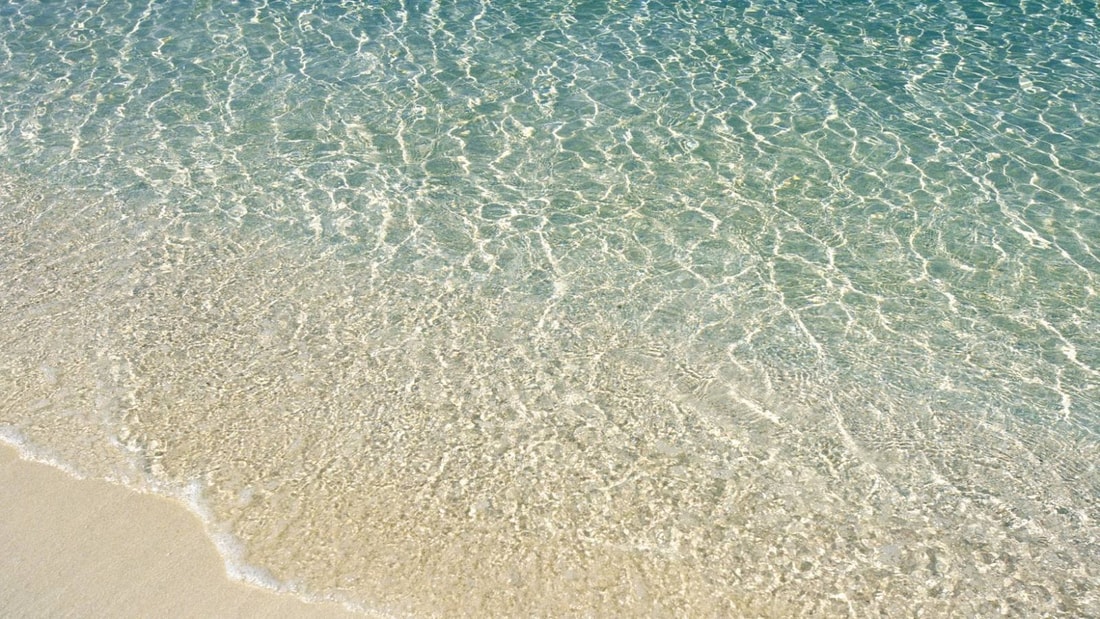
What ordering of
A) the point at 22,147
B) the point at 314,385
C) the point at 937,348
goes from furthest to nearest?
the point at 22,147 < the point at 937,348 < the point at 314,385

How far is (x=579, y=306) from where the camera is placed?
641 centimetres

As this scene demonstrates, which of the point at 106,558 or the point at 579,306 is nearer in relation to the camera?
the point at 106,558

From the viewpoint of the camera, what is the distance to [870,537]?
4.72m

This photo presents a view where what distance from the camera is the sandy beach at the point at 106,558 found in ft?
14.0

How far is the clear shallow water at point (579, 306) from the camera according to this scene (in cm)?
467

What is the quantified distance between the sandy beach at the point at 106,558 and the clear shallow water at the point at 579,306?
0.42 feet

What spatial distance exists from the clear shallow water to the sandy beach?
13 cm

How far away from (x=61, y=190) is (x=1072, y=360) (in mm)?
7254

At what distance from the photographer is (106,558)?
451 cm

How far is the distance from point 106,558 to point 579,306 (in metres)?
3.13

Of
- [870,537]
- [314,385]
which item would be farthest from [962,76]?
[314,385]

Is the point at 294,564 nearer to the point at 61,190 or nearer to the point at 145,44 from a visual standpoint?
the point at 61,190

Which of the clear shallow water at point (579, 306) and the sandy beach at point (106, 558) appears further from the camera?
the clear shallow water at point (579, 306)

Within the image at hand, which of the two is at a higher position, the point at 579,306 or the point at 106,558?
the point at 106,558
